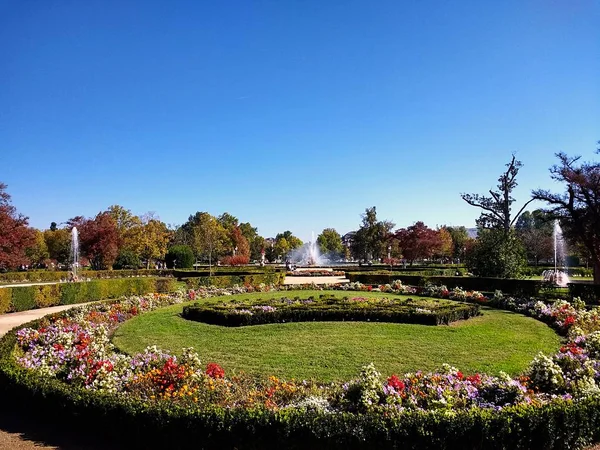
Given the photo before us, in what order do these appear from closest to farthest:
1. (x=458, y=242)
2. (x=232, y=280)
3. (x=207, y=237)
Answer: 1. (x=232, y=280)
2. (x=207, y=237)
3. (x=458, y=242)

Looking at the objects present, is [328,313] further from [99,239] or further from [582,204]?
[99,239]

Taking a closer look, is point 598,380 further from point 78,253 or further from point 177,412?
point 78,253

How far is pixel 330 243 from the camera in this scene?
252 feet

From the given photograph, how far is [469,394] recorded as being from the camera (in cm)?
552

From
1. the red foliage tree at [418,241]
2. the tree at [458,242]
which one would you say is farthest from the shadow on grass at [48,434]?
the tree at [458,242]

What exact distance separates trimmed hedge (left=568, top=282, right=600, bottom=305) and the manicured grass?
429 cm

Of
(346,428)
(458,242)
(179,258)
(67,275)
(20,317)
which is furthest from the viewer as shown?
(458,242)

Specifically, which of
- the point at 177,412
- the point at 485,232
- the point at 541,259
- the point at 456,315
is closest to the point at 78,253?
the point at 485,232

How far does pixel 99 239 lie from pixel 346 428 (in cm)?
3650

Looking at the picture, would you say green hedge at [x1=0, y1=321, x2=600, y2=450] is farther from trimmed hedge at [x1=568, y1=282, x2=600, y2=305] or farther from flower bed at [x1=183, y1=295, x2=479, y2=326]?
trimmed hedge at [x1=568, y1=282, x2=600, y2=305]

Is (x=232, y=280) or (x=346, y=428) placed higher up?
(x=232, y=280)

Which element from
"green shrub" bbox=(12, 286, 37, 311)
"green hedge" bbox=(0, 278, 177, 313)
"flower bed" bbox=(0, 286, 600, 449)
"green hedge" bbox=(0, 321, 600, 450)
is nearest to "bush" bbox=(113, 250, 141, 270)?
"green hedge" bbox=(0, 278, 177, 313)

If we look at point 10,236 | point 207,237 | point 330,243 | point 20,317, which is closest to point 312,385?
point 20,317

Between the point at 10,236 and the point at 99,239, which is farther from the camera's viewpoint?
the point at 99,239
